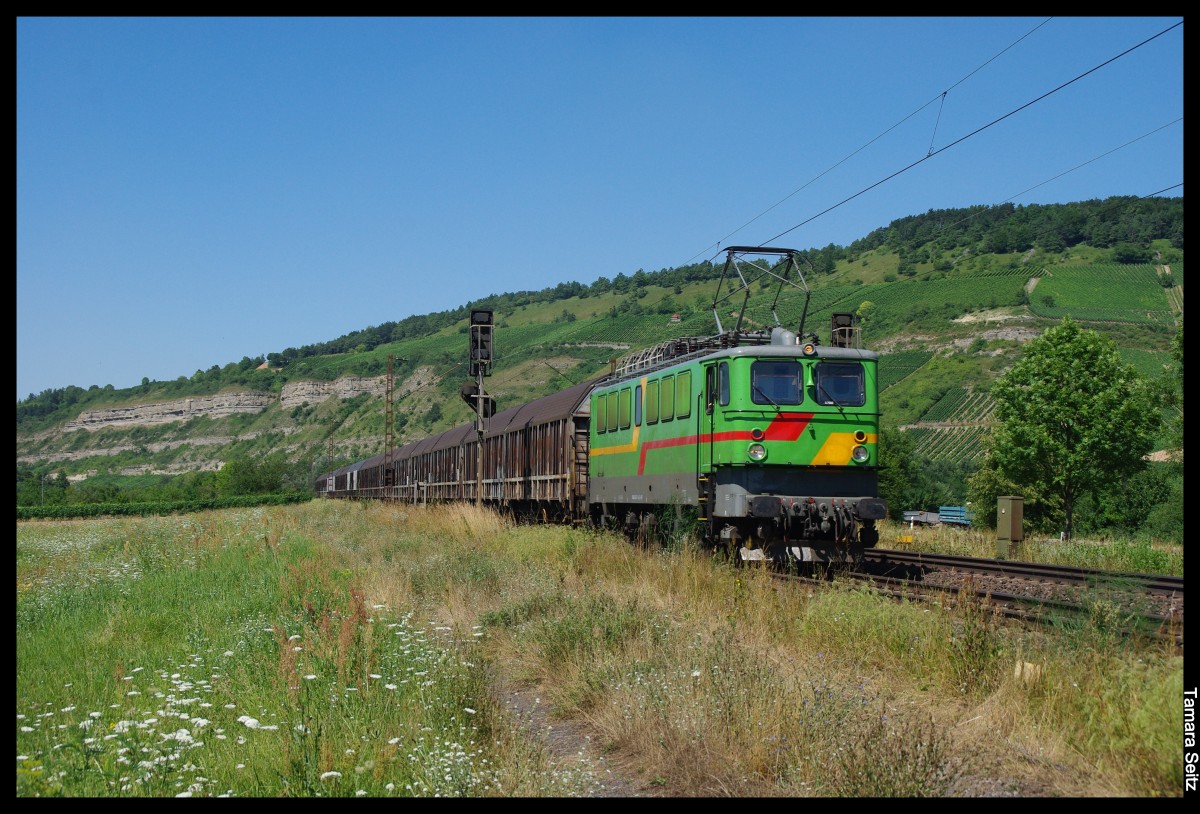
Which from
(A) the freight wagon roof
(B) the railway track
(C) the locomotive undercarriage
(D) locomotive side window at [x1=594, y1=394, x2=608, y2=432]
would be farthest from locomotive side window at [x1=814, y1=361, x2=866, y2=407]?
(A) the freight wagon roof

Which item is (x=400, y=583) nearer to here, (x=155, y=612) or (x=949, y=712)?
(x=155, y=612)

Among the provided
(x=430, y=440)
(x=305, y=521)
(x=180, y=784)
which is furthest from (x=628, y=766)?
(x=430, y=440)

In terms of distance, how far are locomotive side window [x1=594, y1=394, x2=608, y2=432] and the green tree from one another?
2611 cm

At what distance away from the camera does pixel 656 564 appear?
1327cm

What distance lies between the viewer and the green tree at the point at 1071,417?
41906 millimetres

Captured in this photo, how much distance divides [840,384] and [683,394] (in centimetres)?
266

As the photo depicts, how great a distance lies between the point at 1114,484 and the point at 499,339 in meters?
134

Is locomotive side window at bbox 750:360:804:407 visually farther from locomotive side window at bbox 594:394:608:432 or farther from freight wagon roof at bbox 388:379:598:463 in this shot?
freight wagon roof at bbox 388:379:598:463

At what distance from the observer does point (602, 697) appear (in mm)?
7422

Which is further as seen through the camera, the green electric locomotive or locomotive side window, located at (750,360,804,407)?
locomotive side window, located at (750,360,804,407)

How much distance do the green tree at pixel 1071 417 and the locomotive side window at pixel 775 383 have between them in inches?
1168

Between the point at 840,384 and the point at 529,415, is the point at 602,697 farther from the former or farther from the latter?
the point at 529,415

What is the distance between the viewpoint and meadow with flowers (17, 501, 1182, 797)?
5.47m
